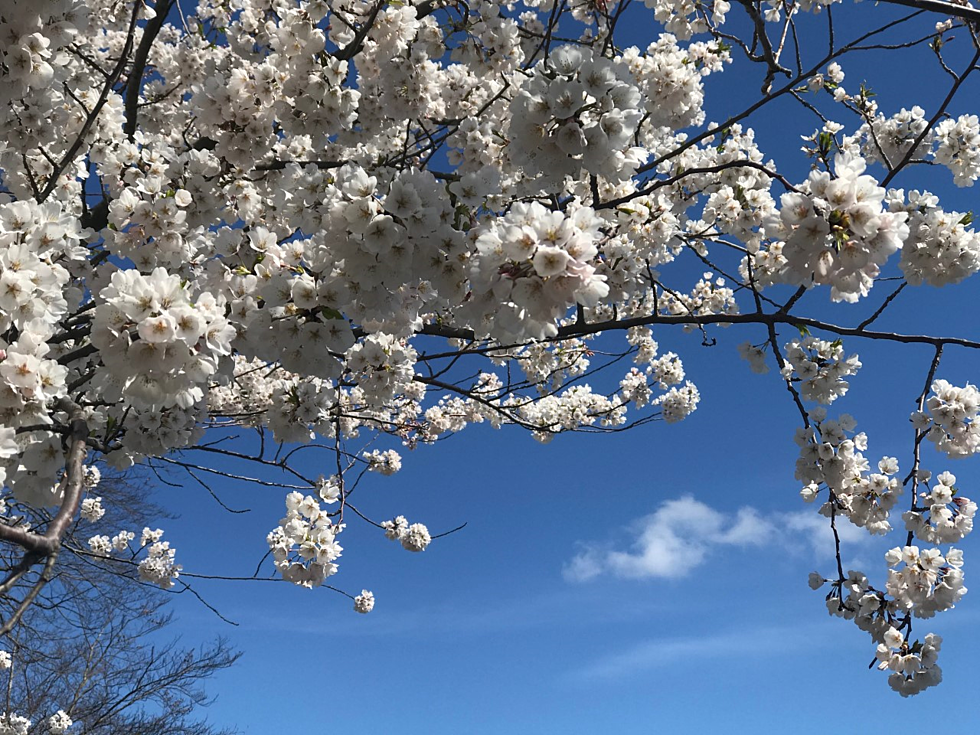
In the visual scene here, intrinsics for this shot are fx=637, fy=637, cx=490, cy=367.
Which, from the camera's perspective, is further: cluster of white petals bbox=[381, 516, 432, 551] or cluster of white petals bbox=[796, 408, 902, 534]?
cluster of white petals bbox=[381, 516, 432, 551]

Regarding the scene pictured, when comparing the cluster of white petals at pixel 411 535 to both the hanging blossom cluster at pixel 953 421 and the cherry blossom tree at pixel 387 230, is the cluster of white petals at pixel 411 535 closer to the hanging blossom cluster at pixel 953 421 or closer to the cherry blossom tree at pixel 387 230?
the cherry blossom tree at pixel 387 230

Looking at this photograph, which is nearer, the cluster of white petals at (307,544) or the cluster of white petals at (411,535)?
the cluster of white petals at (307,544)

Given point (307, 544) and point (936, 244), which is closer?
point (936, 244)

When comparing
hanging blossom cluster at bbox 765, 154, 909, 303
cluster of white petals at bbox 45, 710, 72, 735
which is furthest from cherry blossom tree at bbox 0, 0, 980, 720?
cluster of white petals at bbox 45, 710, 72, 735

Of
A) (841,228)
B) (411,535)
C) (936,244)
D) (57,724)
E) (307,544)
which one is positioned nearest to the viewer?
(841,228)

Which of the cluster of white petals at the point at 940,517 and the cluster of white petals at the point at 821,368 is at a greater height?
the cluster of white petals at the point at 821,368

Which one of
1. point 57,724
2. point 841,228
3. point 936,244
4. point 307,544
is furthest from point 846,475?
point 57,724

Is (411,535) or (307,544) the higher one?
(411,535)

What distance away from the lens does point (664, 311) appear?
7.59m

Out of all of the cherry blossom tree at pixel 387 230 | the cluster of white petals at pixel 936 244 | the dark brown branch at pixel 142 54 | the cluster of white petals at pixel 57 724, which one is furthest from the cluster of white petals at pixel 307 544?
the cluster of white petals at pixel 57 724

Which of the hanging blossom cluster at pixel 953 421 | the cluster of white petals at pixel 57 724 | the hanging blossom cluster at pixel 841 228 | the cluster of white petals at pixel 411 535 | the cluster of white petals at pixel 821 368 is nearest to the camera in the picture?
the hanging blossom cluster at pixel 841 228

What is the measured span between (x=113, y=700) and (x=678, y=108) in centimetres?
1542

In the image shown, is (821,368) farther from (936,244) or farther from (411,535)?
(411,535)

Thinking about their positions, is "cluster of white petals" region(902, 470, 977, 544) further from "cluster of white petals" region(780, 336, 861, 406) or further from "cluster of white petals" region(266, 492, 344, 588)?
"cluster of white petals" region(266, 492, 344, 588)
